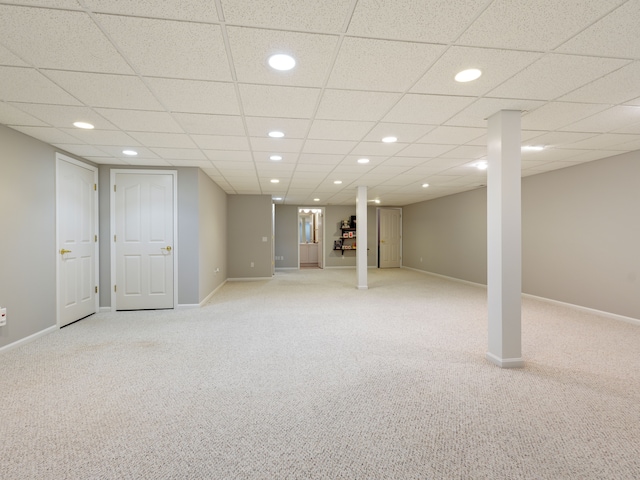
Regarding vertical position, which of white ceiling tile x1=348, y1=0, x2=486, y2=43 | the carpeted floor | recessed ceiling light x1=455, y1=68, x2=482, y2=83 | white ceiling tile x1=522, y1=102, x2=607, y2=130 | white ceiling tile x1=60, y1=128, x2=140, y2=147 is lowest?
the carpeted floor

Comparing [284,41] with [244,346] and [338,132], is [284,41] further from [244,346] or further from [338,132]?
[244,346]

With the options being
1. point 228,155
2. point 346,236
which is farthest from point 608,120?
point 346,236

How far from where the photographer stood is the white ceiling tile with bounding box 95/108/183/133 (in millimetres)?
2922

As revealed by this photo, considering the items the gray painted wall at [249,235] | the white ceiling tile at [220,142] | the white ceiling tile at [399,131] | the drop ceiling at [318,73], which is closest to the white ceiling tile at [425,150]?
the drop ceiling at [318,73]

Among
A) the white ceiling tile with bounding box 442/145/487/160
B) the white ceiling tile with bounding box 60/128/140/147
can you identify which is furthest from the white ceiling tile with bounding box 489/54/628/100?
the white ceiling tile with bounding box 60/128/140/147

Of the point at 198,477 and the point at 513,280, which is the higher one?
the point at 513,280

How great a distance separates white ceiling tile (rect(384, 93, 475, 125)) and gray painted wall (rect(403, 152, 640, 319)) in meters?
3.47

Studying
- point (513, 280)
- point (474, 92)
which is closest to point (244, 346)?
point (513, 280)

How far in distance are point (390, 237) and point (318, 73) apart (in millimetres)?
10063

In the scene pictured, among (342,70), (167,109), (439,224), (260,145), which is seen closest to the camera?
(342,70)

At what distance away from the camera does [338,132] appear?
348 centimetres

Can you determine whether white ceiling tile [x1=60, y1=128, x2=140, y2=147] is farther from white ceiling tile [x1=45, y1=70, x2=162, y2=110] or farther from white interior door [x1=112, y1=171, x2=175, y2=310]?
white interior door [x1=112, y1=171, x2=175, y2=310]

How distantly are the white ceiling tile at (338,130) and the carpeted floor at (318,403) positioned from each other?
2389 mm

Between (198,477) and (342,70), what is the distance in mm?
2578
